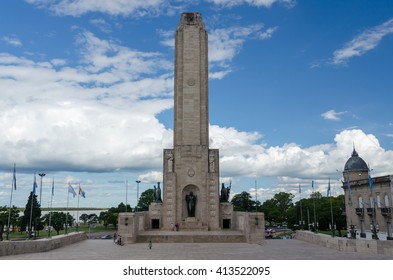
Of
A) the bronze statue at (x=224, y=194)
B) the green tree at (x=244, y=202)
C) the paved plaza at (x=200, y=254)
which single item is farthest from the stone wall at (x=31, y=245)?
the green tree at (x=244, y=202)

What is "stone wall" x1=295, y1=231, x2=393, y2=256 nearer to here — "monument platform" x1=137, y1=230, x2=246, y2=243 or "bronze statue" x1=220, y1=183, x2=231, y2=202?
"monument platform" x1=137, y1=230, x2=246, y2=243

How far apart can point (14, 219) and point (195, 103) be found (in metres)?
59.8

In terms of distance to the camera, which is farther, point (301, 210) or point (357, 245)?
point (301, 210)

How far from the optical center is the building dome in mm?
75312

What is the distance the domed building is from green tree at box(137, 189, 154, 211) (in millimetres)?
50225

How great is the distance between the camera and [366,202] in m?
64.8

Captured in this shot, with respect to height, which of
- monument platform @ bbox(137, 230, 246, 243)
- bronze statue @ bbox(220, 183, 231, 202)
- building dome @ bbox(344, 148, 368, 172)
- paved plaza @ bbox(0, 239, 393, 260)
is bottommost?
paved plaza @ bbox(0, 239, 393, 260)

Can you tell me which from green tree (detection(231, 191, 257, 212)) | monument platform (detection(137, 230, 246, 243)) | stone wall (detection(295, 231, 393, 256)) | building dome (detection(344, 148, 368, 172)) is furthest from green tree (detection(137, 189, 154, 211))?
stone wall (detection(295, 231, 393, 256))

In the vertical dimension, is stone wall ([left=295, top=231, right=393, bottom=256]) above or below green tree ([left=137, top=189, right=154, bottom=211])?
below

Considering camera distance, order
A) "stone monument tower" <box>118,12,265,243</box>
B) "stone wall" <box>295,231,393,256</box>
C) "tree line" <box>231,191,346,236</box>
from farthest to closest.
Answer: "tree line" <box>231,191,346,236</box>, "stone monument tower" <box>118,12,265,243</box>, "stone wall" <box>295,231,393,256</box>

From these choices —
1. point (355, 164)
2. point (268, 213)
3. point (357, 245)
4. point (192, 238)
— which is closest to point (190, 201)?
point (192, 238)

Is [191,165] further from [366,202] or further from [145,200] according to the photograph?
[145,200]

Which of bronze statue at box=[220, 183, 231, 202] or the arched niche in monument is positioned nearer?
the arched niche in monument

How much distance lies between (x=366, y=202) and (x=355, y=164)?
1305cm
